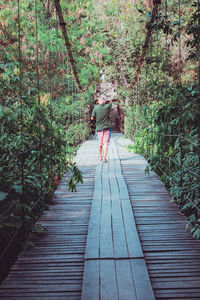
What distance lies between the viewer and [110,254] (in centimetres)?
176

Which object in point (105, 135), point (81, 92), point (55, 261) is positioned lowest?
point (55, 261)

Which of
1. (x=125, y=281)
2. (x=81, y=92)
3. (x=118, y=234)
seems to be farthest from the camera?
(x=81, y=92)

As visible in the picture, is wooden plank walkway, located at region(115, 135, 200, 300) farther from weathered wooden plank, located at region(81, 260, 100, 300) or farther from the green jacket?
the green jacket

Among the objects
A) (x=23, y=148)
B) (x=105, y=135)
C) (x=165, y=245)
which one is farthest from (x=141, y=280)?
(x=105, y=135)

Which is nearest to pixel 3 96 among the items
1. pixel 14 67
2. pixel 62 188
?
pixel 14 67

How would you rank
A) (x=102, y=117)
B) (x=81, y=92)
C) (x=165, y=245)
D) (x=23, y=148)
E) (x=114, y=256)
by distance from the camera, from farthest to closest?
(x=81, y=92) < (x=102, y=117) < (x=23, y=148) < (x=165, y=245) < (x=114, y=256)

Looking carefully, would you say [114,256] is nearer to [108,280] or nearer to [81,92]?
[108,280]

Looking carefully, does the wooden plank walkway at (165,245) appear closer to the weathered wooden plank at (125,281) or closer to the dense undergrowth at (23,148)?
the weathered wooden plank at (125,281)

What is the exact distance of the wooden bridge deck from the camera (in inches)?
56.4

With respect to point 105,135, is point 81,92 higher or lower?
higher

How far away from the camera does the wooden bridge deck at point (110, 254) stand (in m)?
1.43

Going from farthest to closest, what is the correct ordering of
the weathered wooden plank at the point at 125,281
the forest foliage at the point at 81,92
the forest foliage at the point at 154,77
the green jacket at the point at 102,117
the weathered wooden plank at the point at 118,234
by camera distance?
the green jacket at the point at 102,117, the forest foliage at the point at 154,77, the forest foliage at the point at 81,92, the weathered wooden plank at the point at 118,234, the weathered wooden plank at the point at 125,281

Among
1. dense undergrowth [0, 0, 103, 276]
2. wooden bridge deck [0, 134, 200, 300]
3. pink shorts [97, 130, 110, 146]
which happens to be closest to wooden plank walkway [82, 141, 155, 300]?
wooden bridge deck [0, 134, 200, 300]

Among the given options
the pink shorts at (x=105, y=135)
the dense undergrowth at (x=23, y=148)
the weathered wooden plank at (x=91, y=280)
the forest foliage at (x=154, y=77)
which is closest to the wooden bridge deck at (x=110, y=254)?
the weathered wooden plank at (x=91, y=280)
